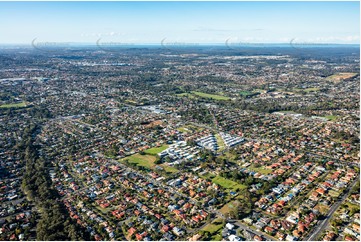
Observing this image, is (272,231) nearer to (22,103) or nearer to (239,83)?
(22,103)

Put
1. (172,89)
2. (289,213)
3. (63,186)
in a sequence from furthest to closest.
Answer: (172,89), (63,186), (289,213)

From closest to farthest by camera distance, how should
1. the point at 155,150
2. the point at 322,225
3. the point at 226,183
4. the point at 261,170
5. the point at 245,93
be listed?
the point at 322,225
the point at 226,183
the point at 261,170
the point at 155,150
the point at 245,93

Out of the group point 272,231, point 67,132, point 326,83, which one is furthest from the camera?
point 326,83

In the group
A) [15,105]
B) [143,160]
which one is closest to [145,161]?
[143,160]

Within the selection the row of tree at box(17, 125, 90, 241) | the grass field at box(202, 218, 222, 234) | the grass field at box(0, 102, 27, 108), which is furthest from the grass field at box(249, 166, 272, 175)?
the grass field at box(0, 102, 27, 108)

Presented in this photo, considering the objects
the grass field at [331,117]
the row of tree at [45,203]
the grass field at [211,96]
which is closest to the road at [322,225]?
the row of tree at [45,203]

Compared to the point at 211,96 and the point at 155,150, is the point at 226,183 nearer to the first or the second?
the point at 155,150

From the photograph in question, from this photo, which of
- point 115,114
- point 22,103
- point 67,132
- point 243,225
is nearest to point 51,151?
point 67,132

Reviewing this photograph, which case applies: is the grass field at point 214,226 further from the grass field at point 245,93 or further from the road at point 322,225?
the grass field at point 245,93
